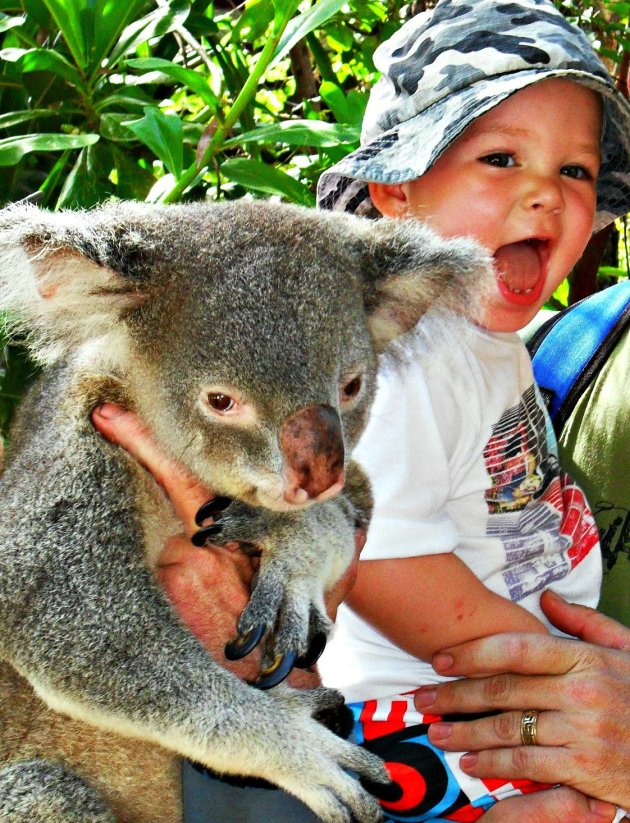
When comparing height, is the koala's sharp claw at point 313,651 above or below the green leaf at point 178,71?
below

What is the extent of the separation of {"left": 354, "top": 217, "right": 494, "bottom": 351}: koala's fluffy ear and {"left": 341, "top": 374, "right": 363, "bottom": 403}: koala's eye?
23cm

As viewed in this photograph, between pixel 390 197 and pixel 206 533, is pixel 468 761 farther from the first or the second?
pixel 390 197

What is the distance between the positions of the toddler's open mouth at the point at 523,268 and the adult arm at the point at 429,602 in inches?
27.7

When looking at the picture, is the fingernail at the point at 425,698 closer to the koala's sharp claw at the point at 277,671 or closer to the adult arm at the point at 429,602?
the adult arm at the point at 429,602

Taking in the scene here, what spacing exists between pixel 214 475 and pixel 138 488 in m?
0.16

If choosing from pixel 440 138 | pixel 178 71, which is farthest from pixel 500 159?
pixel 178 71

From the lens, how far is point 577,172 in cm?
248

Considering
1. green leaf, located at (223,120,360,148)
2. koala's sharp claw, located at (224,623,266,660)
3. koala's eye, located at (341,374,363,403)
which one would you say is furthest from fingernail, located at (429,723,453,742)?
A: green leaf, located at (223,120,360,148)

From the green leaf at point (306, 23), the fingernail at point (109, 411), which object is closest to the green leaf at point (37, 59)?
the green leaf at point (306, 23)

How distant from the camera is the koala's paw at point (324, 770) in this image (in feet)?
5.76

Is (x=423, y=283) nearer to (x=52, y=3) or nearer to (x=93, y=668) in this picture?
(x=93, y=668)

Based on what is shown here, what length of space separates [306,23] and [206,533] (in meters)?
1.55

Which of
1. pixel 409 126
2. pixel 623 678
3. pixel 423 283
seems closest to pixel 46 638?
pixel 423 283

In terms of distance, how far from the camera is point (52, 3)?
2.64 metres
